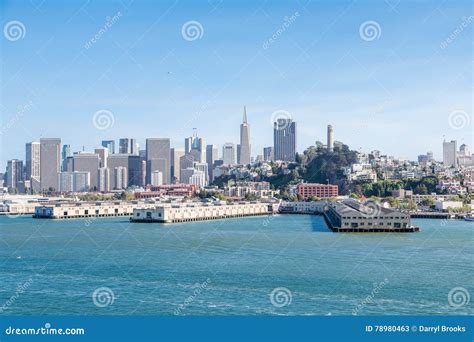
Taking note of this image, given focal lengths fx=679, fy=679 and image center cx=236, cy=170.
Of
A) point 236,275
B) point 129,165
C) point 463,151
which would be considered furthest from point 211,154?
point 236,275

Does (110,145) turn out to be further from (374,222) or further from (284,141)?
(374,222)

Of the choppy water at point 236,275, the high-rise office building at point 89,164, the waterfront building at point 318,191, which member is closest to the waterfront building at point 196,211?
the waterfront building at point 318,191

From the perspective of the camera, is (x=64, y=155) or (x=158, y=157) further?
(x=64, y=155)

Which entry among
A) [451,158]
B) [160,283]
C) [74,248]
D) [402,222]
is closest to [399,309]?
[160,283]

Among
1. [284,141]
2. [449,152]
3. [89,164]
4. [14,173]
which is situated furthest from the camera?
[284,141]

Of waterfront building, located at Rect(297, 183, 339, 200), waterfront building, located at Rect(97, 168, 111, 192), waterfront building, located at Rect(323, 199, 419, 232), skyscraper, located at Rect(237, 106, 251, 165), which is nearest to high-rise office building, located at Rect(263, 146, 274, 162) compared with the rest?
skyscraper, located at Rect(237, 106, 251, 165)

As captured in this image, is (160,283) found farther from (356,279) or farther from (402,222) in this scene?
(402,222)
